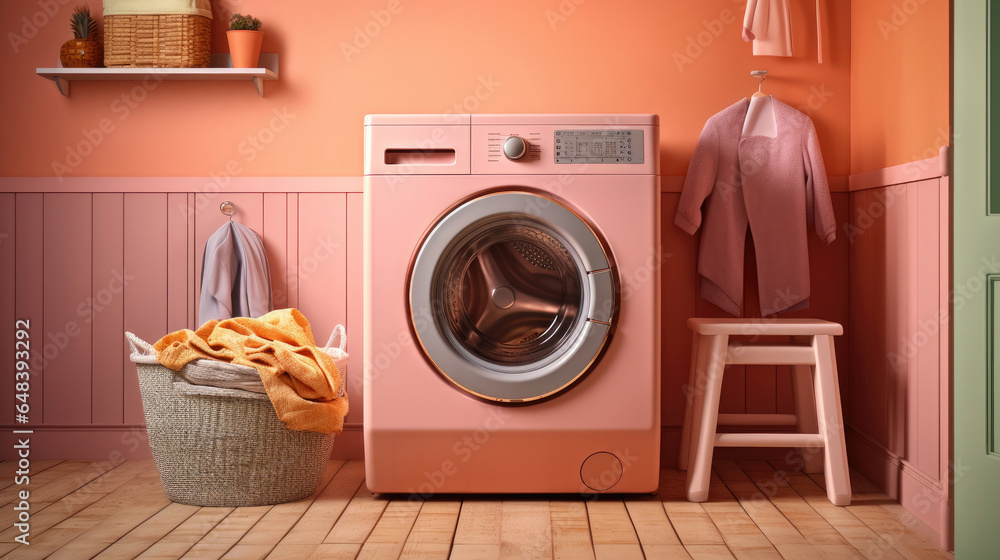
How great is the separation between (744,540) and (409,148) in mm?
1196

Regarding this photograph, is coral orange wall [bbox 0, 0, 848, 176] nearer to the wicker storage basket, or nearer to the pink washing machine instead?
the wicker storage basket

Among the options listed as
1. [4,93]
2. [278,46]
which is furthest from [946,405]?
[4,93]

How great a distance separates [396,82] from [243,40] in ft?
1.51

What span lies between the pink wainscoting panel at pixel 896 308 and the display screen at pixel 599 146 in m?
0.71

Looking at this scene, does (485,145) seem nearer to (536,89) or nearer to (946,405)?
(536,89)

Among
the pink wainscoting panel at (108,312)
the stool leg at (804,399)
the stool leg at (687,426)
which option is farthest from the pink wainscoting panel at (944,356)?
the pink wainscoting panel at (108,312)

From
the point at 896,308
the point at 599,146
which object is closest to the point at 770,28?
the point at 599,146

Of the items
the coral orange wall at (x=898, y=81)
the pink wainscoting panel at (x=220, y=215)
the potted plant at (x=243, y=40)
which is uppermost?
the potted plant at (x=243, y=40)

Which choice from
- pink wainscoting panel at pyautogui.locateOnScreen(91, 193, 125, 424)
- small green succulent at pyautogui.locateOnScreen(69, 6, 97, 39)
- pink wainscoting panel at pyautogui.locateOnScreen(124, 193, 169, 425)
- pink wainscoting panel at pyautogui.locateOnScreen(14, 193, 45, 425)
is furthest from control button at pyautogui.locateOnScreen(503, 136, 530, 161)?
pink wainscoting panel at pyautogui.locateOnScreen(14, 193, 45, 425)

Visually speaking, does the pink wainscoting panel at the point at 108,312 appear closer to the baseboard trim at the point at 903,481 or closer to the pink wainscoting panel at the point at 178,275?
the pink wainscoting panel at the point at 178,275

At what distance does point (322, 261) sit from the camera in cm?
233

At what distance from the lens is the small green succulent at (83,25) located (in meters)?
2.25

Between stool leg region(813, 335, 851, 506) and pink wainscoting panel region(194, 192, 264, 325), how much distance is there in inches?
64.8

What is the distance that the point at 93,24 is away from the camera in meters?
2.28
